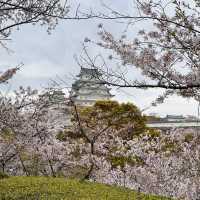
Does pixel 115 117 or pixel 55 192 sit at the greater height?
pixel 115 117

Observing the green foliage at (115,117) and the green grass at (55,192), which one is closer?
the green grass at (55,192)

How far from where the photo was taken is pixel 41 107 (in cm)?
1423

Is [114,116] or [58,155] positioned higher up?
[114,116]

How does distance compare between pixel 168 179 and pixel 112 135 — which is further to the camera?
pixel 112 135

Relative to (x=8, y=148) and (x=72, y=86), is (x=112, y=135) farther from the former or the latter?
(x=72, y=86)

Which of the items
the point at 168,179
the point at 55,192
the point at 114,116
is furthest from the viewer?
the point at 114,116

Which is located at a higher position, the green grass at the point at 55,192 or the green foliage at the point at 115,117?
the green foliage at the point at 115,117

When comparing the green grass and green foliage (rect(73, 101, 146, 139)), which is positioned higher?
green foliage (rect(73, 101, 146, 139))

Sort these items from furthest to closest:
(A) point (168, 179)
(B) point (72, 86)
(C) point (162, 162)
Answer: (C) point (162, 162), (A) point (168, 179), (B) point (72, 86)

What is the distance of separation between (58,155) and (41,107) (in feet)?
26.7

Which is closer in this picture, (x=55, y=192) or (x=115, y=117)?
(x=55, y=192)

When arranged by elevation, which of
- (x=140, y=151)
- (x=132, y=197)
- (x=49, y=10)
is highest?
(x=49, y=10)

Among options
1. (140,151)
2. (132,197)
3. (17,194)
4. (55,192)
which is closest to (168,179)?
(140,151)

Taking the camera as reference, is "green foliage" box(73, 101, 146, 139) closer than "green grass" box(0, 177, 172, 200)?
No
